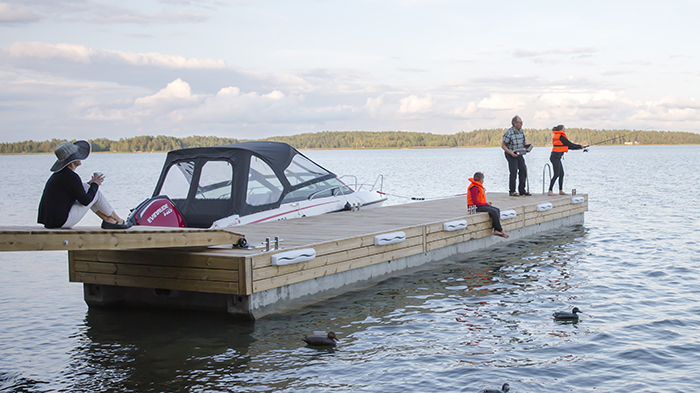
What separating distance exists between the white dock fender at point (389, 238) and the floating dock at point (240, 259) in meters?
0.02

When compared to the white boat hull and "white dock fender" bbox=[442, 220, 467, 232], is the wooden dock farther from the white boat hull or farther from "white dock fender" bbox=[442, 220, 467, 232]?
"white dock fender" bbox=[442, 220, 467, 232]

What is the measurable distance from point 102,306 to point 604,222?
51.6ft

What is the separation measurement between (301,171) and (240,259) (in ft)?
17.7

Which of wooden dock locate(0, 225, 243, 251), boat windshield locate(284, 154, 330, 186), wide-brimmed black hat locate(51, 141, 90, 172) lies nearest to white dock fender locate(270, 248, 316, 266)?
wooden dock locate(0, 225, 243, 251)

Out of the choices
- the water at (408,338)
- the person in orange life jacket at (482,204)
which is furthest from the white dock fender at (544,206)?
the water at (408,338)

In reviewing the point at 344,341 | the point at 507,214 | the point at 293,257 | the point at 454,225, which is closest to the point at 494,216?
the point at 507,214

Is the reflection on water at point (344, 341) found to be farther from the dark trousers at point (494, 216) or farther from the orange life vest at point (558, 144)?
the orange life vest at point (558, 144)

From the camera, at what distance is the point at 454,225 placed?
1138 centimetres

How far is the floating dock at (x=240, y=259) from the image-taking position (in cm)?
657

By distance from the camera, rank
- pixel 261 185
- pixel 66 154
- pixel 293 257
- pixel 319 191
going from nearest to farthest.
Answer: pixel 66 154 → pixel 293 257 → pixel 261 185 → pixel 319 191

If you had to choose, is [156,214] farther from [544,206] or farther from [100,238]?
[544,206]

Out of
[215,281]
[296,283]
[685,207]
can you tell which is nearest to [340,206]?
[296,283]

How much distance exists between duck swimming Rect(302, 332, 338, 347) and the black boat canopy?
→ 438cm

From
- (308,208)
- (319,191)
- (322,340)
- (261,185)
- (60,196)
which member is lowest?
(322,340)
